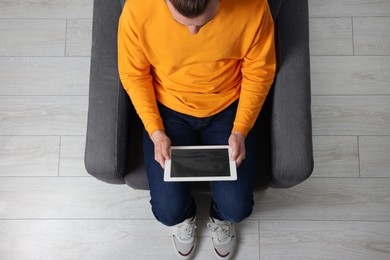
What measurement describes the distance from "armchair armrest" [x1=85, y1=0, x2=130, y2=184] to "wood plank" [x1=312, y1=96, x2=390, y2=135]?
0.88 m

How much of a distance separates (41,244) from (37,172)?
0.29 meters

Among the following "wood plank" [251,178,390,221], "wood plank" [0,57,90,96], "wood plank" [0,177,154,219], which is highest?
"wood plank" [0,57,90,96]

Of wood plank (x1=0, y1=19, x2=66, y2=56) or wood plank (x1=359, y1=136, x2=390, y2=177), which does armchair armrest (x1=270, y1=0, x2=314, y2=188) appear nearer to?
wood plank (x1=359, y1=136, x2=390, y2=177)

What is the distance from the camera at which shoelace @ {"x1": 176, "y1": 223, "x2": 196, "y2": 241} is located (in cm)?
146

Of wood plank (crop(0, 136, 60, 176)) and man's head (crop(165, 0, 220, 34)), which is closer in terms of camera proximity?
man's head (crop(165, 0, 220, 34))

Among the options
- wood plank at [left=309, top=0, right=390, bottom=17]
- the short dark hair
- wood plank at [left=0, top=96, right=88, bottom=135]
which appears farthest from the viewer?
wood plank at [left=309, top=0, right=390, bottom=17]

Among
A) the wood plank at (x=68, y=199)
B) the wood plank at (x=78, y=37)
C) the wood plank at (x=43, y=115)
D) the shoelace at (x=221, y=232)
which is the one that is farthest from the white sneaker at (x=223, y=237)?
the wood plank at (x=78, y=37)

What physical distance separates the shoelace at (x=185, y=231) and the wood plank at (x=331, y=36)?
3.01ft

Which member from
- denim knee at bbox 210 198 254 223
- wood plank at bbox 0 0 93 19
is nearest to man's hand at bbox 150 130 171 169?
denim knee at bbox 210 198 254 223

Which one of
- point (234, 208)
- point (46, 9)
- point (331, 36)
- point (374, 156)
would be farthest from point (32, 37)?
point (374, 156)

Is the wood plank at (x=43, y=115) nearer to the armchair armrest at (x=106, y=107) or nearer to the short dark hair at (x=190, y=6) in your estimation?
the armchair armrest at (x=106, y=107)

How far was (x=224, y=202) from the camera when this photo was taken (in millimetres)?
Answer: 1250

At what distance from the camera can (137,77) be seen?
117cm

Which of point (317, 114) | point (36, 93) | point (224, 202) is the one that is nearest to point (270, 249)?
point (224, 202)
